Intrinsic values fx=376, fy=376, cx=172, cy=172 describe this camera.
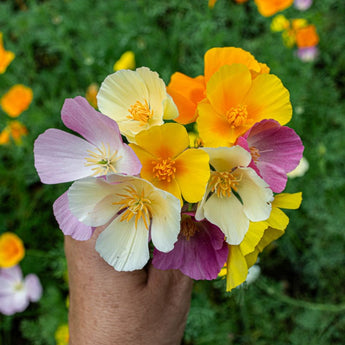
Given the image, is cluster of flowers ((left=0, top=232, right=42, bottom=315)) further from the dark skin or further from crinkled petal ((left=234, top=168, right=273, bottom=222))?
crinkled petal ((left=234, top=168, right=273, bottom=222))

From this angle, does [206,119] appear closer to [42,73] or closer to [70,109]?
[70,109]

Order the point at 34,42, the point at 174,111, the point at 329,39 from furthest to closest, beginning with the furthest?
the point at 34,42, the point at 329,39, the point at 174,111

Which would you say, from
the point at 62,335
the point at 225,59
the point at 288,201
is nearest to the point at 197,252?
the point at 288,201

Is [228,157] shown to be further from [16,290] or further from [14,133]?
[16,290]

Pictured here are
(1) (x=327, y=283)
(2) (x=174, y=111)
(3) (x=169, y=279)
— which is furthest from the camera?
(1) (x=327, y=283)

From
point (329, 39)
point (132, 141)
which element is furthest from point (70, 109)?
point (329, 39)

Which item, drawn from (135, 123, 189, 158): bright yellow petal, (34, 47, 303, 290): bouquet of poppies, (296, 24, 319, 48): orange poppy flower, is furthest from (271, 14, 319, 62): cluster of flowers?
(135, 123, 189, 158): bright yellow petal

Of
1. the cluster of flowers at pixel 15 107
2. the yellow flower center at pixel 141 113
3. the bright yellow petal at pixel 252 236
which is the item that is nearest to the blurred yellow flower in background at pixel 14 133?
the cluster of flowers at pixel 15 107
